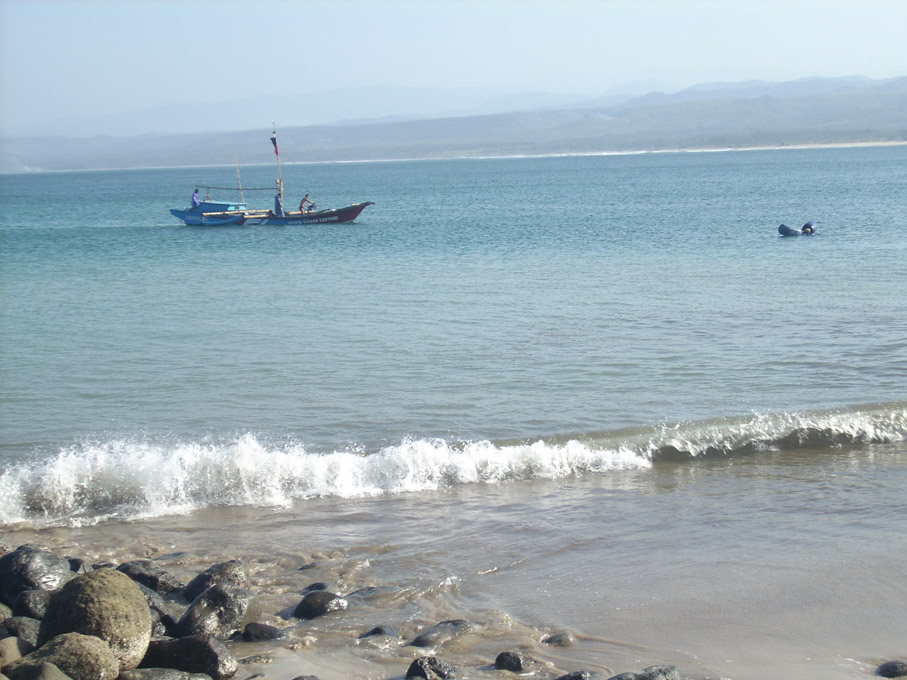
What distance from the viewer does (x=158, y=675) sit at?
222 inches

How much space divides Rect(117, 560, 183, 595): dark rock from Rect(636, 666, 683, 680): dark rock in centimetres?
366

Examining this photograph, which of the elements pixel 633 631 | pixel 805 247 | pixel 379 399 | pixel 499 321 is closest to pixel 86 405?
pixel 379 399

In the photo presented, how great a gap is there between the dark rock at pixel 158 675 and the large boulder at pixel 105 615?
0.14 m

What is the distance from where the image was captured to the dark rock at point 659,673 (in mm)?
5605

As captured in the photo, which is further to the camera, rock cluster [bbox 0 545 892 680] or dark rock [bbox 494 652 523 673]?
dark rock [bbox 494 652 523 673]

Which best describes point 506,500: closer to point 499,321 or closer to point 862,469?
point 862,469

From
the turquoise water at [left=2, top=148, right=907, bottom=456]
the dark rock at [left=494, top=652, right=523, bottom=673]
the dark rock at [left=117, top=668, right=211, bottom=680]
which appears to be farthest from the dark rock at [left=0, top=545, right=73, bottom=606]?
the turquoise water at [left=2, top=148, right=907, bottom=456]

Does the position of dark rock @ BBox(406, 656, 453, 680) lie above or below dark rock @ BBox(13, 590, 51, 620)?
below

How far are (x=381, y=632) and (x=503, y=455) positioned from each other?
4.51 m

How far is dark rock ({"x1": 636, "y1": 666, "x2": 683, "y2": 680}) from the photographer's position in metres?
5.61

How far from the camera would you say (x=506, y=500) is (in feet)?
32.5

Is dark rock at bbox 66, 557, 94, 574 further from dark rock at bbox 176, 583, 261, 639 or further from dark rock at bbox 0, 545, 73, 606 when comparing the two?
dark rock at bbox 176, 583, 261, 639

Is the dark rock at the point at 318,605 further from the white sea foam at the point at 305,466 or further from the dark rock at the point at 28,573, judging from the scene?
the white sea foam at the point at 305,466

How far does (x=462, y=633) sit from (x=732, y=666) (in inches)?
69.5
